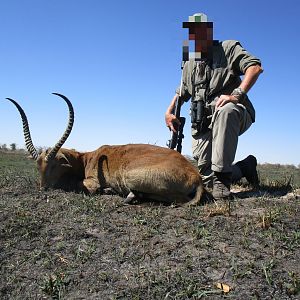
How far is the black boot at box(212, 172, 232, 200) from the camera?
564cm

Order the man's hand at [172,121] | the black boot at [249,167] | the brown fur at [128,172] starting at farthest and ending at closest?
the man's hand at [172,121], the black boot at [249,167], the brown fur at [128,172]

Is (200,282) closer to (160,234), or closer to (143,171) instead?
(160,234)

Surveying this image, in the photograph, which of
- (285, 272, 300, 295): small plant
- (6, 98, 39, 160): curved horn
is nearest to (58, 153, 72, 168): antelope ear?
(6, 98, 39, 160): curved horn

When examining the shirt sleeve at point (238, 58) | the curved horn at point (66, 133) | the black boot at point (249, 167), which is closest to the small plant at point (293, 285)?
the shirt sleeve at point (238, 58)

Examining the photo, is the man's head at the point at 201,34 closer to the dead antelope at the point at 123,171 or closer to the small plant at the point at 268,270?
the dead antelope at the point at 123,171

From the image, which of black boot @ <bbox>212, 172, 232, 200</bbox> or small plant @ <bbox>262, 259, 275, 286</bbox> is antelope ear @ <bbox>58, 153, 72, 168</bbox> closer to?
black boot @ <bbox>212, 172, 232, 200</bbox>

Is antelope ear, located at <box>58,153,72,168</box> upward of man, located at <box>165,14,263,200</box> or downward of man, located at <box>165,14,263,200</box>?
downward

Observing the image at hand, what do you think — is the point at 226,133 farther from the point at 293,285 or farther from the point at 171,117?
the point at 293,285

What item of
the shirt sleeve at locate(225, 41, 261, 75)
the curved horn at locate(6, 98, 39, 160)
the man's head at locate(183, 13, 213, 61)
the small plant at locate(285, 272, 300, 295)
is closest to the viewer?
the small plant at locate(285, 272, 300, 295)

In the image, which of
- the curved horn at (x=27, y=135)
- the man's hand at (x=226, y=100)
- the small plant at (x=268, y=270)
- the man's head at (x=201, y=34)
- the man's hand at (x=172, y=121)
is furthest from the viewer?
the curved horn at (x=27, y=135)

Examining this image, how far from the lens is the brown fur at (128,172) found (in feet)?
17.9

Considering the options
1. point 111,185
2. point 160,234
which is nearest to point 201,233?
point 160,234

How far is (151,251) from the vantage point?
3924mm

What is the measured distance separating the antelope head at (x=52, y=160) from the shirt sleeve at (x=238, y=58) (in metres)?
2.73
